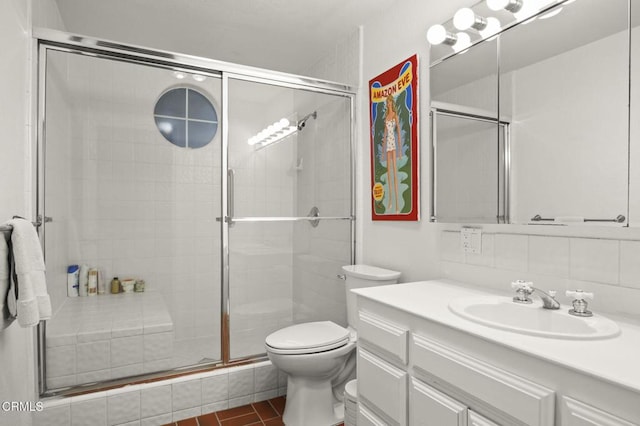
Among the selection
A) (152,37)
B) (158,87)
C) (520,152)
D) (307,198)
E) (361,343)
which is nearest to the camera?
(520,152)

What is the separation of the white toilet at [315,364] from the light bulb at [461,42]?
1.27 m

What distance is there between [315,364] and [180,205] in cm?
133

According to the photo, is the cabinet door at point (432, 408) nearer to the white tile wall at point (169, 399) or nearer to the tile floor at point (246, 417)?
the tile floor at point (246, 417)

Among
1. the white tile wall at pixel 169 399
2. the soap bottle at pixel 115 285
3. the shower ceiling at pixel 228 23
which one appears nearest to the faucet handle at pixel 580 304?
the white tile wall at pixel 169 399

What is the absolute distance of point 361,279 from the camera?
7.30 ft

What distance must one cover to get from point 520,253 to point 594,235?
30 cm

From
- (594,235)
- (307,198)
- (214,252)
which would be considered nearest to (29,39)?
(214,252)

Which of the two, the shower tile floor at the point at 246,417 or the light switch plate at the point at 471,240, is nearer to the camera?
the light switch plate at the point at 471,240

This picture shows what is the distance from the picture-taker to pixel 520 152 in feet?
4.83

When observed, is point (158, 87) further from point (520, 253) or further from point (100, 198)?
point (520, 253)

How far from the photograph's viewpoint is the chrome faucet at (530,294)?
1.27 metres

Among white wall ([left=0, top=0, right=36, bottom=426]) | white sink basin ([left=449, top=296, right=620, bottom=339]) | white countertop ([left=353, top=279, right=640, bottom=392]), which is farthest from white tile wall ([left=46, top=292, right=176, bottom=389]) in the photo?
white sink basin ([left=449, top=296, right=620, bottom=339])

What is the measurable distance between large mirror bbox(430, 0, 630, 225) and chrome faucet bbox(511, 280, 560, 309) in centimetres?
27

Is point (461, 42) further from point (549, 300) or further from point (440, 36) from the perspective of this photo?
point (549, 300)
